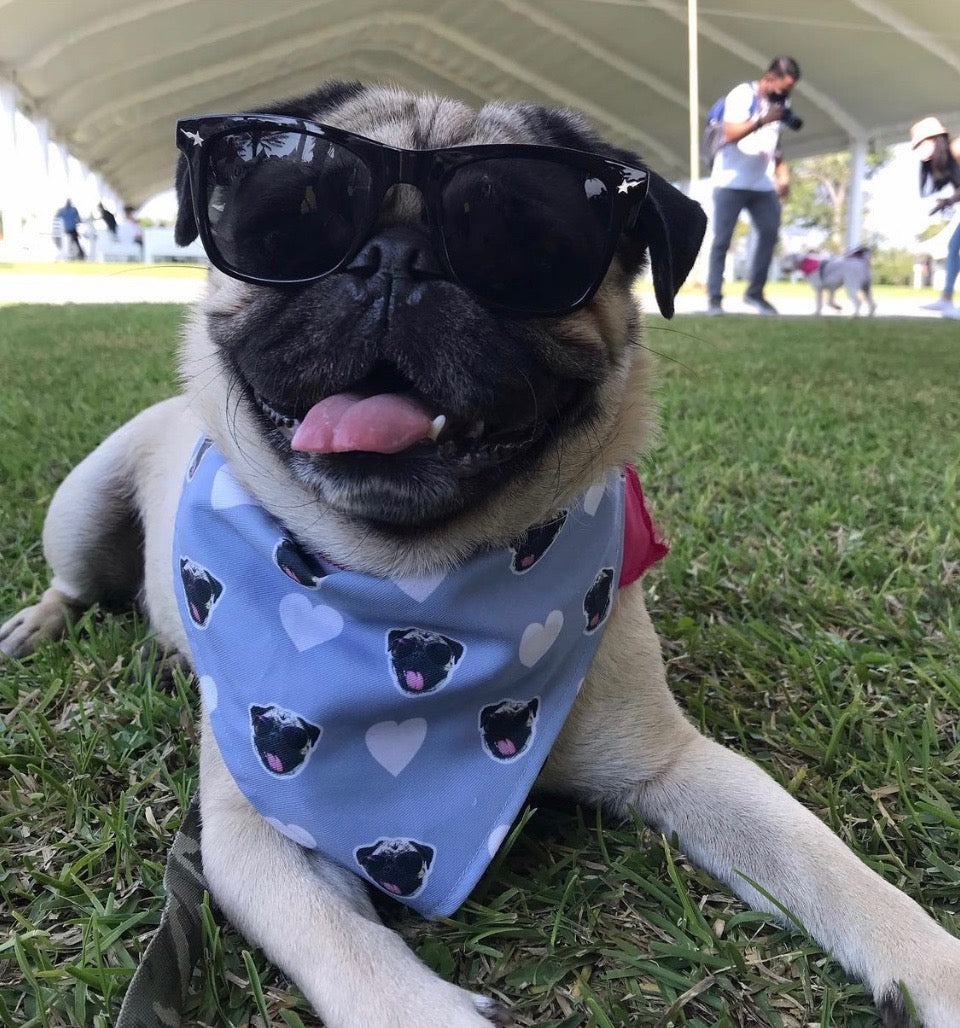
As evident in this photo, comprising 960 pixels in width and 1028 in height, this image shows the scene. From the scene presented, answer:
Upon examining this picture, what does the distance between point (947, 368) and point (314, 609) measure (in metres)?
7.38

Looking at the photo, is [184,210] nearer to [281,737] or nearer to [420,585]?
[420,585]

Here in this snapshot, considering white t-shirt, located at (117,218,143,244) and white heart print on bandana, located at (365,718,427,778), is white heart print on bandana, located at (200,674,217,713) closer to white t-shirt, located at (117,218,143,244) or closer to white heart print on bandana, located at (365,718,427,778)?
white heart print on bandana, located at (365,718,427,778)

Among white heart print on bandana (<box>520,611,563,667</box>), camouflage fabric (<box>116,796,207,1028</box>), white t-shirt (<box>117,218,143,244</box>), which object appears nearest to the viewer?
camouflage fabric (<box>116,796,207,1028</box>)

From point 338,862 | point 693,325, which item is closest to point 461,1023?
point 338,862

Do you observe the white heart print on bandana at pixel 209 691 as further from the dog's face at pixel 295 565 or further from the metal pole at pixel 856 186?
the metal pole at pixel 856 186

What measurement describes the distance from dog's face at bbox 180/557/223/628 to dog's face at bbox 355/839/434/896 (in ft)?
2.03

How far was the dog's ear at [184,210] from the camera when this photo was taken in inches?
82.4

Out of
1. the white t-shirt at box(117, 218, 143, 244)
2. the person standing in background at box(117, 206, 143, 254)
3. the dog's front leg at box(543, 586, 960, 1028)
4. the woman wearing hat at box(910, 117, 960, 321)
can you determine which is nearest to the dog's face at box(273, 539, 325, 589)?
the dog's front leg at box(543, 586, 960, 1028)

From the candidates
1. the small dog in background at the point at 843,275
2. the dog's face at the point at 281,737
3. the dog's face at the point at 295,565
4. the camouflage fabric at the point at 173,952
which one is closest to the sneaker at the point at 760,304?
the small dog in background at the point at 843,275

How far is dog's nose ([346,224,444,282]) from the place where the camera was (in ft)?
5.62

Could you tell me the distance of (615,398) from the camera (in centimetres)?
205

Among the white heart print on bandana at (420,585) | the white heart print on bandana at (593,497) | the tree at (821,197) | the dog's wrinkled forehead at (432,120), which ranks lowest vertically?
the tree at (821,197)

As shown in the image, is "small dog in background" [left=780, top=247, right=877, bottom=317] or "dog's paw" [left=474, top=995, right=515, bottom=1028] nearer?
A: "dog's paw" [left=474, top=995, right=515, bottom=1028]

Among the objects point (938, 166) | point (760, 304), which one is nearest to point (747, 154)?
point (760, 304)
